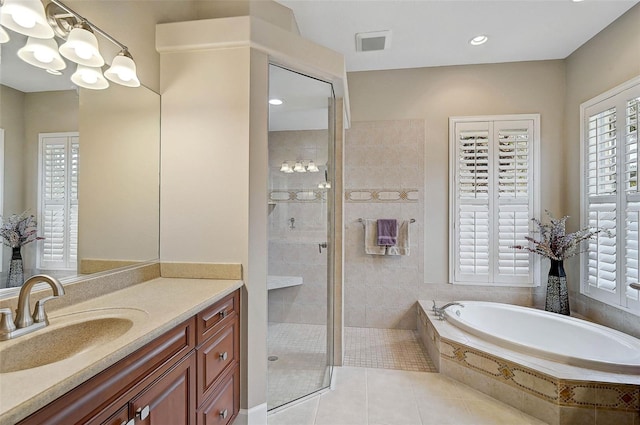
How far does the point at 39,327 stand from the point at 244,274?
2.98ft

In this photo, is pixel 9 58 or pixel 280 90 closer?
pixel 9 58

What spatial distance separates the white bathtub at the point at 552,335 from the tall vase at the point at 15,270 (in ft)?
8.91

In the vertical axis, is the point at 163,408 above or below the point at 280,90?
below

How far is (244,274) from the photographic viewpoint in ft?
5.82

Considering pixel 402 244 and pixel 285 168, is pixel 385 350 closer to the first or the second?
pixel 402 244

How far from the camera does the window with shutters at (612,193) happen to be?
91.2 inches

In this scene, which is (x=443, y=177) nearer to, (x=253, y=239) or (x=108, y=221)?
(x=253, y=239)

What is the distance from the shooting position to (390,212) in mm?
3326

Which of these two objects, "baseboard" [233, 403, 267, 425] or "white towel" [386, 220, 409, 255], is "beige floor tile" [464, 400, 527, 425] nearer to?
"baseboard" [233, 403, 267, 425]

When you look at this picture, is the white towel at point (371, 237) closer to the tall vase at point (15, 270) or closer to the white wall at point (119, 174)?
the white wall at point (119, 174)

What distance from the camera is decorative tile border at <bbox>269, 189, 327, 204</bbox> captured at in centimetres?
207

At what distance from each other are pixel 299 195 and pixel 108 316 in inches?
54.9

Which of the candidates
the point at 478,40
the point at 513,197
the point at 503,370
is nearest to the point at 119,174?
the point at 503,370

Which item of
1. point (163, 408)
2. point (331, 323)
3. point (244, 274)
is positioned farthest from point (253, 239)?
point (331, 323)
